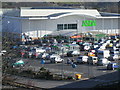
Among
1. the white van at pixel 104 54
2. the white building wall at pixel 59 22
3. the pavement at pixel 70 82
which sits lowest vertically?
the pavement at pixel 70 82

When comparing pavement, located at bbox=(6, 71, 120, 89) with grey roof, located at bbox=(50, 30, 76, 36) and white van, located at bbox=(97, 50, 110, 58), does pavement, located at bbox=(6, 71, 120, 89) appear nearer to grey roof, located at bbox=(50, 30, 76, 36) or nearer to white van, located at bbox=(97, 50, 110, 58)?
white van, located at bbox=(97, 50, 110, 58)

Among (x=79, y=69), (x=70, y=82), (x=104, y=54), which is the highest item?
(x=104, y=54)

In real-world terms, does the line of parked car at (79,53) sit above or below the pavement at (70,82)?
above

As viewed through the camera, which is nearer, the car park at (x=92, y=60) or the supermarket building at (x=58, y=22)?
the car park at (x=92, y=60)

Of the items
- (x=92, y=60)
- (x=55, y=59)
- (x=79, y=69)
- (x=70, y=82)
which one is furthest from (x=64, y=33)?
(x=70, y=82)

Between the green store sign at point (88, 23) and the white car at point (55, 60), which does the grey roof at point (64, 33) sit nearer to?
the green store sign at point (88, 23)

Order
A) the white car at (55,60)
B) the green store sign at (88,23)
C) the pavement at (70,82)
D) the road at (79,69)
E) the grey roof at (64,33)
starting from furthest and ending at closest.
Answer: the green store sign at (88,23)
the grey roof at (64,33)
the white car at (55,60)
the road at (79,69)
the pavement at (70,82)

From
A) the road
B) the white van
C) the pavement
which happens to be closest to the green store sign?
the white van

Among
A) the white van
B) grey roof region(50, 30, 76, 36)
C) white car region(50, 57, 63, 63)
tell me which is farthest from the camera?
grey roof region(50, 30, 76, 36)

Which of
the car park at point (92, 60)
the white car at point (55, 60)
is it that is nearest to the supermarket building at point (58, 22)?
the white car at point (55, 60)

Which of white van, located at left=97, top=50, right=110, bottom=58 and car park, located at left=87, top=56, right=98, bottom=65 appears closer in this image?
car park, located at left=87, top=56, right=98, bottom=65

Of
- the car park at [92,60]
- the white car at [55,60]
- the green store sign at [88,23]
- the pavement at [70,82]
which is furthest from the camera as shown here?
the green store sign at [88,23]

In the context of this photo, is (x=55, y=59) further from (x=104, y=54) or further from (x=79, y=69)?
(x=104, y=54)

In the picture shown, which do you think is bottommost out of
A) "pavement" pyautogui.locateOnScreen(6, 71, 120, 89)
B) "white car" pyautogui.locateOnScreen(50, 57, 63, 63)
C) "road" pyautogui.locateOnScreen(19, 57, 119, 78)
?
"pavement" pyautogui.locateOnScreen(6, 71, 120, 89)
